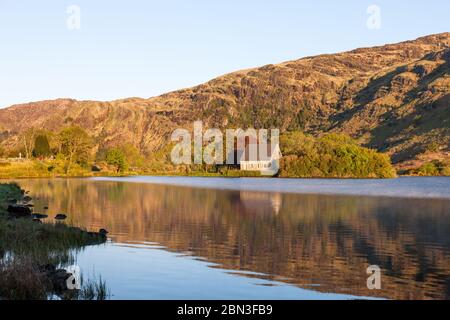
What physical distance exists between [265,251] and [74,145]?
16622cm

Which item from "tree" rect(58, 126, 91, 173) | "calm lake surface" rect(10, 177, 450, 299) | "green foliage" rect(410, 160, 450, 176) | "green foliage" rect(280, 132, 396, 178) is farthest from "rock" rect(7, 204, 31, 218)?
"green foliage" rect(410, 160, 450, 176)

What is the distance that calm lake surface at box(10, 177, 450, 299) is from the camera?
24.2m

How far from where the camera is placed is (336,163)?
173875mm

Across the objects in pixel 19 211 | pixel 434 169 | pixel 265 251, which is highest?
pixel 19 211

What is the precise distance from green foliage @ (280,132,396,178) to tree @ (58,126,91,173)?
2656 inches

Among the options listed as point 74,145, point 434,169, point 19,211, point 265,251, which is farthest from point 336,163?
point 265,251

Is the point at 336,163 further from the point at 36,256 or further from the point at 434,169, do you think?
the point at 36,256

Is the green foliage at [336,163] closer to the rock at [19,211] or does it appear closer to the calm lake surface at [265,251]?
the calm lake surface at [265,251]

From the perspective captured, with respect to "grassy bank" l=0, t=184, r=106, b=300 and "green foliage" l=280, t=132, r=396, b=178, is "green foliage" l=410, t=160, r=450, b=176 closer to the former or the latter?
"green foliage" l=280, t=132, r=396, b=178

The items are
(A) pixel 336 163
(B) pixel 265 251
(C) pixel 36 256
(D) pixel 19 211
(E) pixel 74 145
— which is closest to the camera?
(C) pixel 36 256

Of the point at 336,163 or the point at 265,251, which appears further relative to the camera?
the point at 336,163

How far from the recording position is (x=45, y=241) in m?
32.4

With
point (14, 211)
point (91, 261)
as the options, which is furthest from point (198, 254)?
point (14, 211)
